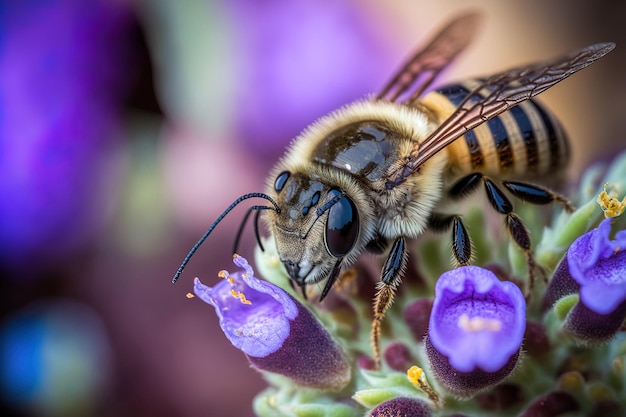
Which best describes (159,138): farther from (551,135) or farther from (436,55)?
(551,135)

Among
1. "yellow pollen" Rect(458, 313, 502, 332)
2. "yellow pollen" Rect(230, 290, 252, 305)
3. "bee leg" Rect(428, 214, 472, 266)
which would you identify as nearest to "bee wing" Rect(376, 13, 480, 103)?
"bee leg" Rect(428, 214, 472, 266)

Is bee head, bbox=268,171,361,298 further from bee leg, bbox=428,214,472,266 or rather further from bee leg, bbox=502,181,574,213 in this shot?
bee leg, bbox=502,181,574,213

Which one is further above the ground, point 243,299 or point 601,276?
point 243,299

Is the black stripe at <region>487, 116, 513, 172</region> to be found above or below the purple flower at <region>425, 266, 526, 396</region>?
above

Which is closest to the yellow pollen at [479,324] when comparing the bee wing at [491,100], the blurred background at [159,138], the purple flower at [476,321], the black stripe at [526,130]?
the purple flower at [476,321]

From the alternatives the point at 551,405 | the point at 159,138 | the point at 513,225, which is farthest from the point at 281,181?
the point at 159,138

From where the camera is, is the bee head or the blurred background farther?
the blurred background

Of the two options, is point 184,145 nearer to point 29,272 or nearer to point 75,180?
point 75,180
